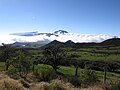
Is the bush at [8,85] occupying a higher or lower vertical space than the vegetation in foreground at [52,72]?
higher

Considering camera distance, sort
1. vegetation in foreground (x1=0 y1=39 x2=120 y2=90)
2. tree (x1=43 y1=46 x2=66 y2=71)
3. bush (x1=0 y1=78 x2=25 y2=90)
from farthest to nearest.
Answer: tree (x1=43 y1=46 x2=66 y2=71) < vegetation in foreground (x1=0 y1=39 x2=120 y2=90) < bush (x1=0 y1=78 x2=25 y2=90)

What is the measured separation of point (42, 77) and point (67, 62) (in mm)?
84097

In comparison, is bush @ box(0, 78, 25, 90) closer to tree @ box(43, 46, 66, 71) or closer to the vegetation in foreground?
the vegetation in foreground

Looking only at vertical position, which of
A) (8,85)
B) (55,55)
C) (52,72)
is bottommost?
(55,55)

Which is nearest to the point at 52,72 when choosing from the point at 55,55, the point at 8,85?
the point at 8,85

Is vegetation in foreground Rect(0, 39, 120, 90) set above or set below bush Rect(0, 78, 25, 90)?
below

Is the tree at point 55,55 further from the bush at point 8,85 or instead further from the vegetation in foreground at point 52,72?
the bush at point 8,85

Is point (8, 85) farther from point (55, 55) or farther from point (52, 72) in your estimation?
point (55, 55)

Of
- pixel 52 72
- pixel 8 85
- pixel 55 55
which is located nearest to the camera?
pixel 8 85

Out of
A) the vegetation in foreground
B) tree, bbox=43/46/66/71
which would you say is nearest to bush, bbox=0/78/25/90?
the vegetation in foreground

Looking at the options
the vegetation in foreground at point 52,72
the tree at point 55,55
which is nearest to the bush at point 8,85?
the vegetation in foreground at point 52,72

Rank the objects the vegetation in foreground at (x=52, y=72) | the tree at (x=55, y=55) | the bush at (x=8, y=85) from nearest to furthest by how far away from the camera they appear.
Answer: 1. the bush at (x=8, y=85)
2. the vegetation in foreground at (x=52, y=72)
3. the tree at (x=55, y=55)

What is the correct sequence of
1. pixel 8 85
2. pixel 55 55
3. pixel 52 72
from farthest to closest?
pixel 55 55 < pixel 52 72 < pixel 8 85

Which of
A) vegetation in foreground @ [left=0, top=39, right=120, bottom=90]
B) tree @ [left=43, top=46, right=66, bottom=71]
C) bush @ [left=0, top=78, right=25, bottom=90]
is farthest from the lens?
tree @ [left=43, top=46, right=66, bottom=71]
